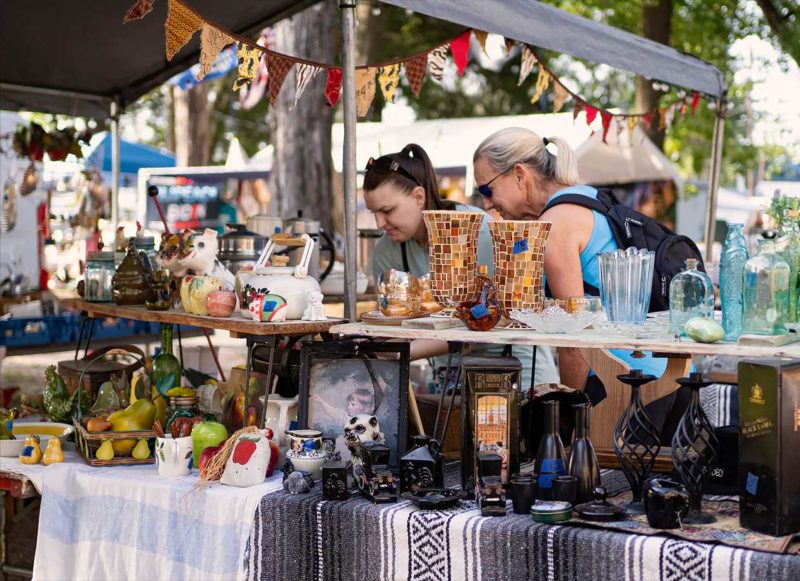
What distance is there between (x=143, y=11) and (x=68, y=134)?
3.30 meters

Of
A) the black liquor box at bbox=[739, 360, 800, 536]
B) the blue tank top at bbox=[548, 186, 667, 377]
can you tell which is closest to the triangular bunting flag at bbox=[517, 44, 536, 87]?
the blue tank top at bbox=[548, 186, 667, 377]

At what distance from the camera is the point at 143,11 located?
293cm

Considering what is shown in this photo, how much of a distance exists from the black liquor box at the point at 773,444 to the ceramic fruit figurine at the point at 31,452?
7.01 ft

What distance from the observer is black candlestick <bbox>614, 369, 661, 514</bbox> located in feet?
8.06

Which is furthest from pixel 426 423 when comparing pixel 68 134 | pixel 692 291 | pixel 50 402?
pixel 68 134

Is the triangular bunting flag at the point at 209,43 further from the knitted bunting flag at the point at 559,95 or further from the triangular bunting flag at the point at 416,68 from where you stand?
the knitted bunting flag at the point at 559,95

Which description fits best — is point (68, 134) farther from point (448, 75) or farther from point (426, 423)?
point (448, 75)

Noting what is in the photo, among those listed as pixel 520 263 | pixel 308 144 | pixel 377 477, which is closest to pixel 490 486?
pixel 377 477

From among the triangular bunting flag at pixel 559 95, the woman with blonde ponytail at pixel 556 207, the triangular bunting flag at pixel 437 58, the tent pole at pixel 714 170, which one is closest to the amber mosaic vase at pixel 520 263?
the woman with blonde ponytail at pixel 556 207

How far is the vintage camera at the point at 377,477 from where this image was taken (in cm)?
257

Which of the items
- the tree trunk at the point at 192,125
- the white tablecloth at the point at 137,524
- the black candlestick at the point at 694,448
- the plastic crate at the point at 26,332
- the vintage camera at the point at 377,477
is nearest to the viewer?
the black candlestick at the point at 694,448

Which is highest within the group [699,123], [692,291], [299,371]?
[699,123]

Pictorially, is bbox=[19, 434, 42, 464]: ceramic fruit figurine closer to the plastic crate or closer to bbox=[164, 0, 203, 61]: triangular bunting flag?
bbox=[164, 0, 203, 61]: triangular bunting flag

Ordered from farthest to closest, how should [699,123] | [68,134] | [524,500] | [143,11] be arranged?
1. [699,123]
2. [68,134]
3. [143,11]
4. [524,500]
